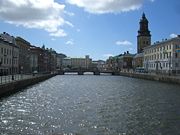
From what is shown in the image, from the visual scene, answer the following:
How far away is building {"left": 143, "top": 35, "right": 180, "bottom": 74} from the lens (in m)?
104

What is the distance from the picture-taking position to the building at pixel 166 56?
341ft

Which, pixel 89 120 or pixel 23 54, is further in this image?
pixel 23 54

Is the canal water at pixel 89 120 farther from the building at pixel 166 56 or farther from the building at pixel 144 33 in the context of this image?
the building at pixel 144 33

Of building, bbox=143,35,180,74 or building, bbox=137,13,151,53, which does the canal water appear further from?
building, bbox=137,13,151,53

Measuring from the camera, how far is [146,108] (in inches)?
1283

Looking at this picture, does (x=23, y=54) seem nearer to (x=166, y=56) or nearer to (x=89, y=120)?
(x=166, y=56)

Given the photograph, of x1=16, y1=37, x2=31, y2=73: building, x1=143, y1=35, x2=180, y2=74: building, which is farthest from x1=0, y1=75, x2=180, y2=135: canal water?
x1=16, y1=37, x2=31, y2=73: building

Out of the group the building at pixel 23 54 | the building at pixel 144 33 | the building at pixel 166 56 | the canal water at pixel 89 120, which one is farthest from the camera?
the building at pixel 144 33

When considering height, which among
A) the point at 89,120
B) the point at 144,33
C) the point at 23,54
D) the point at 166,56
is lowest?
the point at 89,120

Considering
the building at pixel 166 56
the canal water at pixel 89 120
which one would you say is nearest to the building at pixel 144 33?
the building at pixel 166 56

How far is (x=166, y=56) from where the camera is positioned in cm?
10975

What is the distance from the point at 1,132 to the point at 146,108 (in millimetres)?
16250

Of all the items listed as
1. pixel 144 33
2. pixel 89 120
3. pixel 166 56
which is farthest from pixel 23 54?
pixel 89 120

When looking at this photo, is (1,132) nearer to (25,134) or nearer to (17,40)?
(25,134)
